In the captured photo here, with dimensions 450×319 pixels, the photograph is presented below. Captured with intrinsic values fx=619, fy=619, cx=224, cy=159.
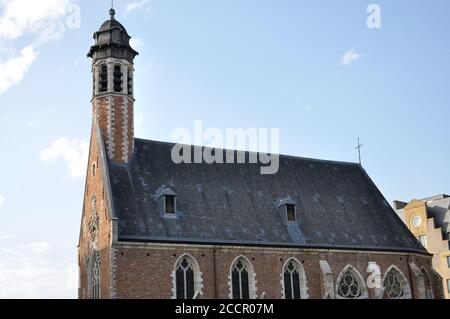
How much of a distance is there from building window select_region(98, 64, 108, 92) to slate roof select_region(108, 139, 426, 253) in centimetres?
357

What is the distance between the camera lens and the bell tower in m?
33.7

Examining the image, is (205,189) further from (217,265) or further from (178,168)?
(217,265)

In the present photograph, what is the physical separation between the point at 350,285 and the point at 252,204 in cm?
712

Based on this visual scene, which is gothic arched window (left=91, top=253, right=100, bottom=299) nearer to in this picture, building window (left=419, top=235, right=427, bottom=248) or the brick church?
the brick church

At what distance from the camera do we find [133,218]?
101ft

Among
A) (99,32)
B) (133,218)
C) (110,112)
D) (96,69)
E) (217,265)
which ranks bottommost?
(217,265)

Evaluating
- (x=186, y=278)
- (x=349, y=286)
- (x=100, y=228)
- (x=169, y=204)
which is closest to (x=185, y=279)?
(x=186, y=278)

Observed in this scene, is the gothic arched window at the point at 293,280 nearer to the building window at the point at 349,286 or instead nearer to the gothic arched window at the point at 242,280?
the gothic arched window at the point at 242,280

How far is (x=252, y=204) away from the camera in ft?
116

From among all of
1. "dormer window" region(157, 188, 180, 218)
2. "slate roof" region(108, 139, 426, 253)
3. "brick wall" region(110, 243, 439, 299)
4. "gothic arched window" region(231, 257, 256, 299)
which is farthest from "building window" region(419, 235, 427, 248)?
"dormer window" region(157, 188, 180, 218)

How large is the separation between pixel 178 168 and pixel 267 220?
19.1 ft
